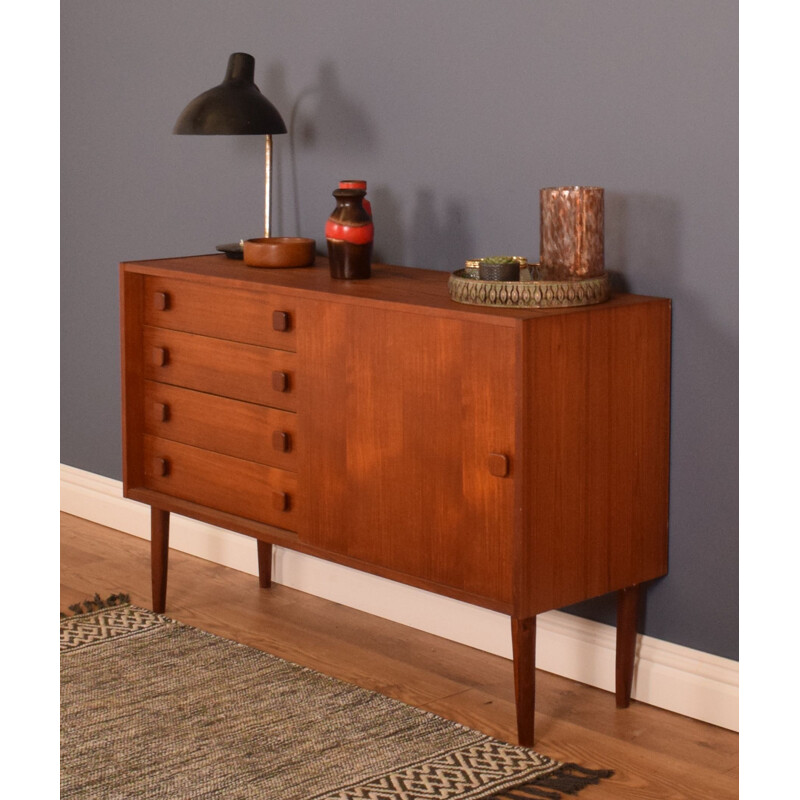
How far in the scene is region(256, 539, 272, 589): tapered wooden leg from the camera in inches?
123

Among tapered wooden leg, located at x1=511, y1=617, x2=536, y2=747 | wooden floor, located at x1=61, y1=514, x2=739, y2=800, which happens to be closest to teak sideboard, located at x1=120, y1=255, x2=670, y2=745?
tapered wooden leg, located at x1=511, y1=617, x2=536, y2=747

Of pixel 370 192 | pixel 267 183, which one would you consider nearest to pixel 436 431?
pixel 370 192

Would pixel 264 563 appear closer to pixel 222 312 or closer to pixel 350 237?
pixel 222 312

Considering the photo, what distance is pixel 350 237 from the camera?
245 cm

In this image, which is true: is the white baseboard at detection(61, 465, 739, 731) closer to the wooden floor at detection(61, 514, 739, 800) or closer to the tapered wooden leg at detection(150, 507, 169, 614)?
the wooden floor at detection(61, 514, 739, 800)

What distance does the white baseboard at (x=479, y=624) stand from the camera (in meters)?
2.29

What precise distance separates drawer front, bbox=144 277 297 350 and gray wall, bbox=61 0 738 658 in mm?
447

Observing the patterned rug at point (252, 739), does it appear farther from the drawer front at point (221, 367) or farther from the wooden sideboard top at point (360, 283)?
the wooden sideboard top at point (360, 283)

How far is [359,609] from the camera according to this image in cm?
296

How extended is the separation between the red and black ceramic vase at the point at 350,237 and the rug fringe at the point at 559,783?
1.10 metres

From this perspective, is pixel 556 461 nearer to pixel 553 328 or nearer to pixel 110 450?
pixel 553 328
